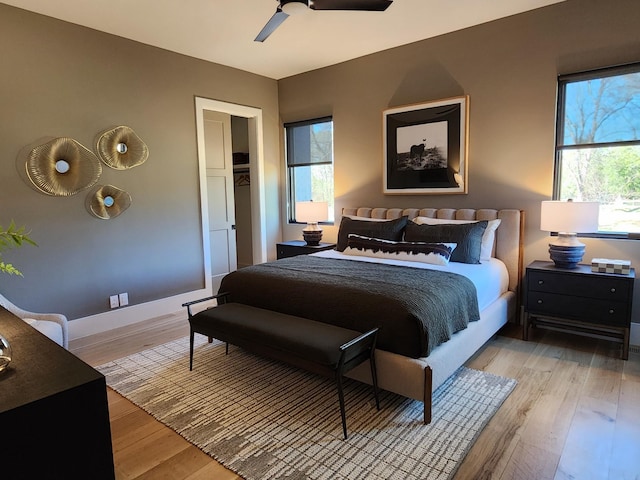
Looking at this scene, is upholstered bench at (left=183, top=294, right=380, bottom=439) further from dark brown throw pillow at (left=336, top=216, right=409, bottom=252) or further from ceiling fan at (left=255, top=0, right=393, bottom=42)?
ceiling fan at (left=255, top=0, right=393, bottom=42)

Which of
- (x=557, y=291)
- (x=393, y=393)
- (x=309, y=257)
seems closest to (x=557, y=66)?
(x=557, y=291)

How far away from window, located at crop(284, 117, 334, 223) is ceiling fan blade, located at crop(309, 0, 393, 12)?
224 centimetres

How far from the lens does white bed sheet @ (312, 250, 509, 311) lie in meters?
3.05

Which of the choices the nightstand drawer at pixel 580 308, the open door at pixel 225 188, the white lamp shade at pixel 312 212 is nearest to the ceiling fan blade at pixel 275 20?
the open door at pixel 225 188

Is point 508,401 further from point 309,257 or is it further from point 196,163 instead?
point 196,163

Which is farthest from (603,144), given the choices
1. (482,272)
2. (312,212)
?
(312,212)

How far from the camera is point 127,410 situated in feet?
8.00

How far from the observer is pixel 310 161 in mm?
5336

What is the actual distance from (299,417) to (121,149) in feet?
10.1

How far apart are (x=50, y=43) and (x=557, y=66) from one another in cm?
437

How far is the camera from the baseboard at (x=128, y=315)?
3.70 m

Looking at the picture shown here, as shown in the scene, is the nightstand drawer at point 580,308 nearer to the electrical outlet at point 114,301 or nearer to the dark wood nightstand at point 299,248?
the dark wood nightstand at point 299,248

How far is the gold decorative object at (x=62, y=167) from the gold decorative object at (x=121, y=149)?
0.38 feet

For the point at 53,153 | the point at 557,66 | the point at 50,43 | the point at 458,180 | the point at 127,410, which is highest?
the point at 50,43
